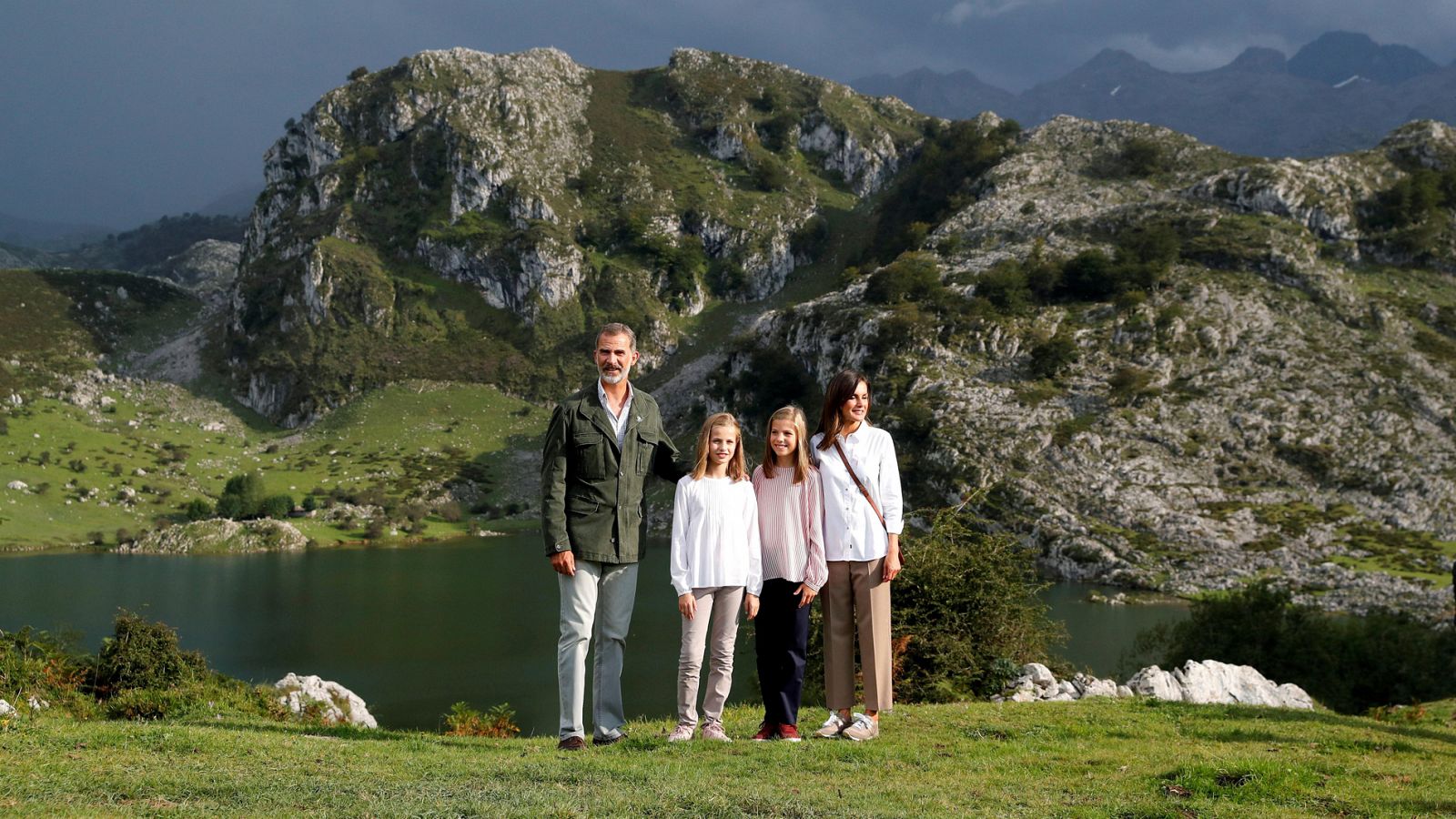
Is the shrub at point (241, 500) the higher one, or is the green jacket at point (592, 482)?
the green jacket at point (592, 482)

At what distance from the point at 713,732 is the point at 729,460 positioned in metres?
2.91

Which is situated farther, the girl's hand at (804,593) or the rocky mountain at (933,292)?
the rocky mountain at (933,292)

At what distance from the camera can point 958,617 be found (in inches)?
796

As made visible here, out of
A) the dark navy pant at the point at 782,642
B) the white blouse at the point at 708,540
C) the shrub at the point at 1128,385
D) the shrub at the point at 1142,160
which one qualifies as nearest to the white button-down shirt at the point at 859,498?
the dark navy pant at the point at 782,642

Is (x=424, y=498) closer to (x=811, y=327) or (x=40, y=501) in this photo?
(x=40, y=501)

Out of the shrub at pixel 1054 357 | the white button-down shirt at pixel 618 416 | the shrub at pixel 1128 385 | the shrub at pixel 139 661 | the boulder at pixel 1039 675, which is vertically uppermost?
the shrub at pixel 1054 357

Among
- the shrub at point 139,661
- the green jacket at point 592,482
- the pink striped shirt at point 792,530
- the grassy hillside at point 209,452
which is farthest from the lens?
the grassy hillside at point 209,452

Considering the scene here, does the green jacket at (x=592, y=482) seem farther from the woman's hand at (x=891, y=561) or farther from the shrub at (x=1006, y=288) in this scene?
the shrub at (x=1006, y=288)

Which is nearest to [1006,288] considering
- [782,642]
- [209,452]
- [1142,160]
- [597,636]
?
[1142,160]

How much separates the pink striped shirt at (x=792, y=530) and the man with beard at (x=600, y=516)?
Answer: 4.39 ft

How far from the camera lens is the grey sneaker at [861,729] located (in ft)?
32.7

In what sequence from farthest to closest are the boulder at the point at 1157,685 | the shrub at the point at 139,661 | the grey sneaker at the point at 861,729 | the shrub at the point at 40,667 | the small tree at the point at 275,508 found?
the small tree at the point at 275,508
the boulder at the point at 1157,685
the shrub at the point at 139,661
the shrub at the point at 40,667
the grey sneaker at the point at 861,729

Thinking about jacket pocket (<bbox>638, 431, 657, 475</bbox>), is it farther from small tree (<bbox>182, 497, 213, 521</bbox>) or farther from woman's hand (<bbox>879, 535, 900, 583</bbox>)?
small tree (<bbox>182, 497, 213, 521</bbox>)

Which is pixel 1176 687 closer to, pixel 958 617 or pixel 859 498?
pixel 958 617
